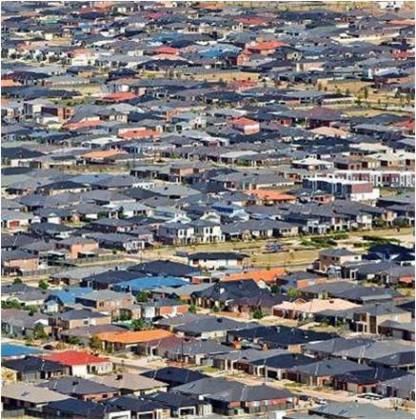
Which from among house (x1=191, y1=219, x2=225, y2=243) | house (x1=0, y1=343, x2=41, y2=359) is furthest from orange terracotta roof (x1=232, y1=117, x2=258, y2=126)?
house (x1=0, y1=343, x2=41, y2=359)

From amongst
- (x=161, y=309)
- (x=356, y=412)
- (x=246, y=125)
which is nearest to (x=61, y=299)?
(x=161, y=309)

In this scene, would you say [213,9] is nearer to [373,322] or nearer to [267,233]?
[267,233]

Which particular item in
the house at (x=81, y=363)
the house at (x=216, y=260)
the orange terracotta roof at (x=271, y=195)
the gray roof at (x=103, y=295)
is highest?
the house at (x=81, y=363)

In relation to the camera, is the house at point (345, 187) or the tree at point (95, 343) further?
the house at point (345, 187)

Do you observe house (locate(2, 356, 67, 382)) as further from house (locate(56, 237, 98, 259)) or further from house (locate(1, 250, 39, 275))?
house (locate(56, 237, 98, 259))

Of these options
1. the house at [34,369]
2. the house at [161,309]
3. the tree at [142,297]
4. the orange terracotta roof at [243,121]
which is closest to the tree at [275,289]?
the house at [161,309]

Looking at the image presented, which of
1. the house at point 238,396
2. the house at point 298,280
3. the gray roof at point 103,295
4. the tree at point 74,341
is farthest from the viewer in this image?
the house at point 298,280

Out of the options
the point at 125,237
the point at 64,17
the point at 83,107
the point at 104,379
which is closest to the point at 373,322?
the point at 104,379

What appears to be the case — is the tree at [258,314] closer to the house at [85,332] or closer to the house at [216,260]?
the house at [85,332]
